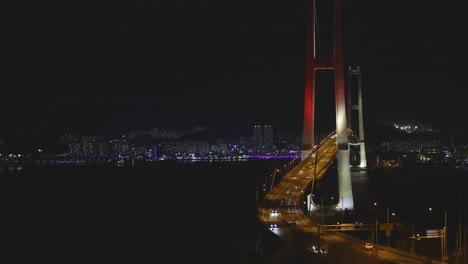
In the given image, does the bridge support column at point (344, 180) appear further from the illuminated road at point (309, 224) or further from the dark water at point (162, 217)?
the dark water at point (162, 217)

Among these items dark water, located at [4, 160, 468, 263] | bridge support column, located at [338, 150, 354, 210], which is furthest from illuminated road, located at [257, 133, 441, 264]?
bridge support column, located at [338, 150, 354, 210]

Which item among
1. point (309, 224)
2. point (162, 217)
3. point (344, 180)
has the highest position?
point (344, 180)

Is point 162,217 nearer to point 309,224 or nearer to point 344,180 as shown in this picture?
point 344,180

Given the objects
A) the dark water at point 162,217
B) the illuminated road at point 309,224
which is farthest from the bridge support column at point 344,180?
the dark water at point 162,217

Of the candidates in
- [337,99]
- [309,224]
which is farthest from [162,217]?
[309,224]

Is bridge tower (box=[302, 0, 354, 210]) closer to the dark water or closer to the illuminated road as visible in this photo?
the illuminated road

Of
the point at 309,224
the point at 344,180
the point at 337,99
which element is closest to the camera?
the point at 309,224
